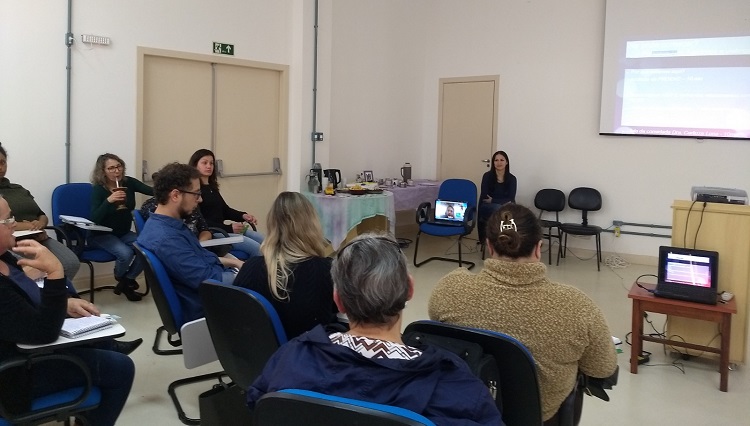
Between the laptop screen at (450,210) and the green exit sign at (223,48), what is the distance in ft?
8.68

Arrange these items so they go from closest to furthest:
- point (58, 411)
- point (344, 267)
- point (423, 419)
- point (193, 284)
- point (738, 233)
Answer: point (423, 419)
point (344, 267)
point (58, 411)
point (193, 284)
point (738, 233)

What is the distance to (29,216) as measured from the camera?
14.5 feet

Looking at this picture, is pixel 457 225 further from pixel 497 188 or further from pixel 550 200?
pixel 550 200

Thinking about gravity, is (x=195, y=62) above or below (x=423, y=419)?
above

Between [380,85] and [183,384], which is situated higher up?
[380,85]

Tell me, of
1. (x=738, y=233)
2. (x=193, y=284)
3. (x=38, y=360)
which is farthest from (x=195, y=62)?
(x=738, y=233)

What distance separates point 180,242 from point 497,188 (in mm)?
4788

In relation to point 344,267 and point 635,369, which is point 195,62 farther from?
point 344,267

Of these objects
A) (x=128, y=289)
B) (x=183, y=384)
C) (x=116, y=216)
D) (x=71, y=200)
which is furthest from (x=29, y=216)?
(x=183, y=384)

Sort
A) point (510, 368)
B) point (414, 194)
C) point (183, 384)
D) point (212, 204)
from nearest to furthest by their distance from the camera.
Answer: point (510, 368) < point (183, 384) < point (212, 204) < point (414, 194)

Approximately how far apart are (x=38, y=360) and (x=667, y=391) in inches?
122

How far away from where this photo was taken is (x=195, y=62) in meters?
5.83

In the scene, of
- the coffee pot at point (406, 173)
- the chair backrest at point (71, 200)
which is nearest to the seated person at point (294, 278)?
the chair backrest at point (71, 200)

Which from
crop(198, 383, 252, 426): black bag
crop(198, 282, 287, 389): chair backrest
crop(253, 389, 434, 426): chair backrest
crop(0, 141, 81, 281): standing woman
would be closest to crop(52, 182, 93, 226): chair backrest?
crop(0, 141, 81, 281): standing woman
